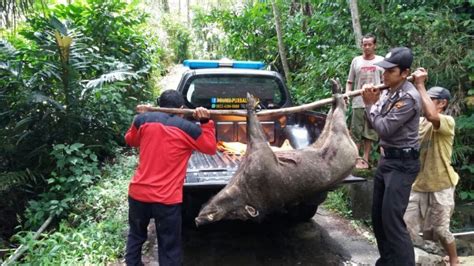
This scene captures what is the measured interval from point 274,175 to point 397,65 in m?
1.23

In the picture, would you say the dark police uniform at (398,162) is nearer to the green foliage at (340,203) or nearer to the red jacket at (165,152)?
the red jacket at (165,152)

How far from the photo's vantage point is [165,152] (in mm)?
3355

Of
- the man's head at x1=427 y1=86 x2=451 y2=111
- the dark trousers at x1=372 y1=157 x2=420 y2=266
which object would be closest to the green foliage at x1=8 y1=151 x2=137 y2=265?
the dark trousers at x1=372 y1=157 x2=420 y2=266

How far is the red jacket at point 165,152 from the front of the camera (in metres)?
3.36

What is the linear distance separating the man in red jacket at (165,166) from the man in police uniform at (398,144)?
1376 mm

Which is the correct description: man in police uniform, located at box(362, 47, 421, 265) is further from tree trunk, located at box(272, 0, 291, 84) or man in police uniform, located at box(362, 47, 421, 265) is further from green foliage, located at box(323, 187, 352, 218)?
tree trunk, located at box(272, 0, 291, 84)

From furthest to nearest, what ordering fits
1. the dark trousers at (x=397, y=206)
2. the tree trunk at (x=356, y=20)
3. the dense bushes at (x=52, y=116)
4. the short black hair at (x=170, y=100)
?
the tree trunk at (x=356, y=20)
the dense bushes at (x=52, y=116)
the short black hair at (x=170, y=100)
the dark trousers at (x=397, y=206)

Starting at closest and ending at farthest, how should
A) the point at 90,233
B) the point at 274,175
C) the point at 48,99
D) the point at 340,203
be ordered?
1. the point at 274,175
2. the point at 90,233
3. the point at 340,203
4. the point at 48,99

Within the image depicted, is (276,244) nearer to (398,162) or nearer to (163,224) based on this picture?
(163,224)

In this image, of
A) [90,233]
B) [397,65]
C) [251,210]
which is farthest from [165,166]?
[397,65]

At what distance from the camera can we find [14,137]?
20.8 ft

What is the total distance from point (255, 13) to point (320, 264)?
8725 mm

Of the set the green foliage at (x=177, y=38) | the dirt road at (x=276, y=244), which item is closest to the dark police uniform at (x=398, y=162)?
the dirt road at (x=276, y=244)

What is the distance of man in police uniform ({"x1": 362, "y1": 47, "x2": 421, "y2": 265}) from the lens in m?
3.23
